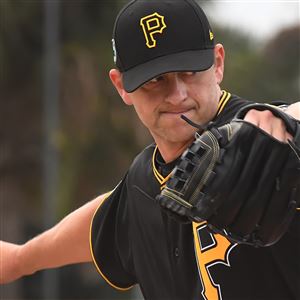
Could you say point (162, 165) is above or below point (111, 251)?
above

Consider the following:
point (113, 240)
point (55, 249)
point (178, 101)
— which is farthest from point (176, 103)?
Answer: point (55, 249)

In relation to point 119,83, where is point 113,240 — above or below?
below

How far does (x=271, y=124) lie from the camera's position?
2240 mm

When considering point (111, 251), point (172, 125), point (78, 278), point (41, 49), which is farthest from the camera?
point (78, 278)

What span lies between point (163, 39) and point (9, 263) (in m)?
1.48

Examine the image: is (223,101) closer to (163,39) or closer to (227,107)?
(227,107)

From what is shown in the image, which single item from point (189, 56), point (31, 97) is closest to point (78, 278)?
point (31, 97)

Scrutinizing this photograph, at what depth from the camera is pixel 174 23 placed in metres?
2.72

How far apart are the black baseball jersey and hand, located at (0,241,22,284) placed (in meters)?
0.41

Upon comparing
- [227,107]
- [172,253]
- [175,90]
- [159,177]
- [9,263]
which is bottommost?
[9,263]

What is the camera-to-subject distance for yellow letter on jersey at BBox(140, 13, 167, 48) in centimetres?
272

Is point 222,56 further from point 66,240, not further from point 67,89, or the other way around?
point 67,89

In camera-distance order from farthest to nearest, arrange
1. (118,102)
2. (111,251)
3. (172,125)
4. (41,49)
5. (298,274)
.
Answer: (41,49) → (118,102) → (111,251) → (172,125) → (298,274)

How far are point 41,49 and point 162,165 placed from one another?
470 inches
